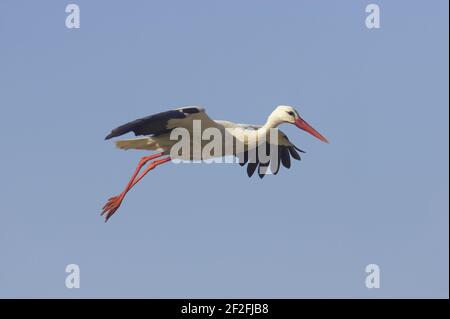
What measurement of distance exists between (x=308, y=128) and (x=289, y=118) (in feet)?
0.90

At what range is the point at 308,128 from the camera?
14.9m

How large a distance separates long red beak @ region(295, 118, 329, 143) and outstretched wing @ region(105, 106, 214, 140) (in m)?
1.13

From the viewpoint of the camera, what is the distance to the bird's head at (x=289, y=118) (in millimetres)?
14766

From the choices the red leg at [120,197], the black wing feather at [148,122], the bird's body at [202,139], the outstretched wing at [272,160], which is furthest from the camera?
the outstretched wing at [272,160]

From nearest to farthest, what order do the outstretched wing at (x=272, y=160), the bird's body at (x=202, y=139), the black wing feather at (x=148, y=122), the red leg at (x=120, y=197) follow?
the black wing feather at (x=148, y=122) < the bird's body at (x=202, y=139) < the red leg at (x=120, y=197) < the outstretched wing at (x=272, y=160)

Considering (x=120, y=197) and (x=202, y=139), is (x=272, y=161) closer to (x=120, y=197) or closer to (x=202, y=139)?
(x=202, y=139)

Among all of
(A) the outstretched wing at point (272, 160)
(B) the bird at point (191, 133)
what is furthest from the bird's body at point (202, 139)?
(A) the outstretched wing at point (272, 160)

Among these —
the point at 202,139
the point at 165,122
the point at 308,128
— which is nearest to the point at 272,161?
the point at 308,128

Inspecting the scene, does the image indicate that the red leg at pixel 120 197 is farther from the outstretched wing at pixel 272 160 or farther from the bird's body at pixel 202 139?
the outstretched wing at pixel 272 160

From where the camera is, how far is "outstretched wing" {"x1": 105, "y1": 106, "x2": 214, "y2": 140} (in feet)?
45.2

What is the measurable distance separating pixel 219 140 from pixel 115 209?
1519 millimetres
